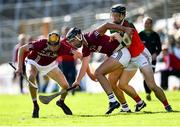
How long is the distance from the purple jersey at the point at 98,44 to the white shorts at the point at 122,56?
0.50 ft

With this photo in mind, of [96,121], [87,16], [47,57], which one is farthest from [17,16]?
[96,121]

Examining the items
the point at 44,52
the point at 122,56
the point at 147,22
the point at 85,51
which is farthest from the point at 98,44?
the point at 147,22

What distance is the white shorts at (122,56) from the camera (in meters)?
17.4

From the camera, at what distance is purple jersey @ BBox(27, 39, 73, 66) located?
17.6m

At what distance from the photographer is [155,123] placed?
14758mm

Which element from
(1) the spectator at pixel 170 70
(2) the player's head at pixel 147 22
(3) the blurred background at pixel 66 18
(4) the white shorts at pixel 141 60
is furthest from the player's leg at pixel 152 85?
(3) the blurred background at pixel 66 18

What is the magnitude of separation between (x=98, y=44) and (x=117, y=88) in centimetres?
139

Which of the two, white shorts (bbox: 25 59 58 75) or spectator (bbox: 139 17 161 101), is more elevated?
white shorts (bbox: 25 59 58 75)

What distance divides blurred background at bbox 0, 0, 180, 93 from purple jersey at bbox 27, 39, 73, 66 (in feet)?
37.6

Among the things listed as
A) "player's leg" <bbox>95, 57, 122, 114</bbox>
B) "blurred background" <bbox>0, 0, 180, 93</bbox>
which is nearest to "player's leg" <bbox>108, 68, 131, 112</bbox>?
"player's leg" <bbox>95, 57, 122, 114</bbox>

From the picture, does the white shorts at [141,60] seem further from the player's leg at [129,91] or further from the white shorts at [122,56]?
the player's leg at [129,91]

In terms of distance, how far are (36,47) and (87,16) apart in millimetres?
17929

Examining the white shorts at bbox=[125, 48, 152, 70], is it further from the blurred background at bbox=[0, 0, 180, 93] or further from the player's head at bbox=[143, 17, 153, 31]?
the blurred background at bbox=[0, 0, 180, 93]

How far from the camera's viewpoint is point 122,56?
17375 mm
